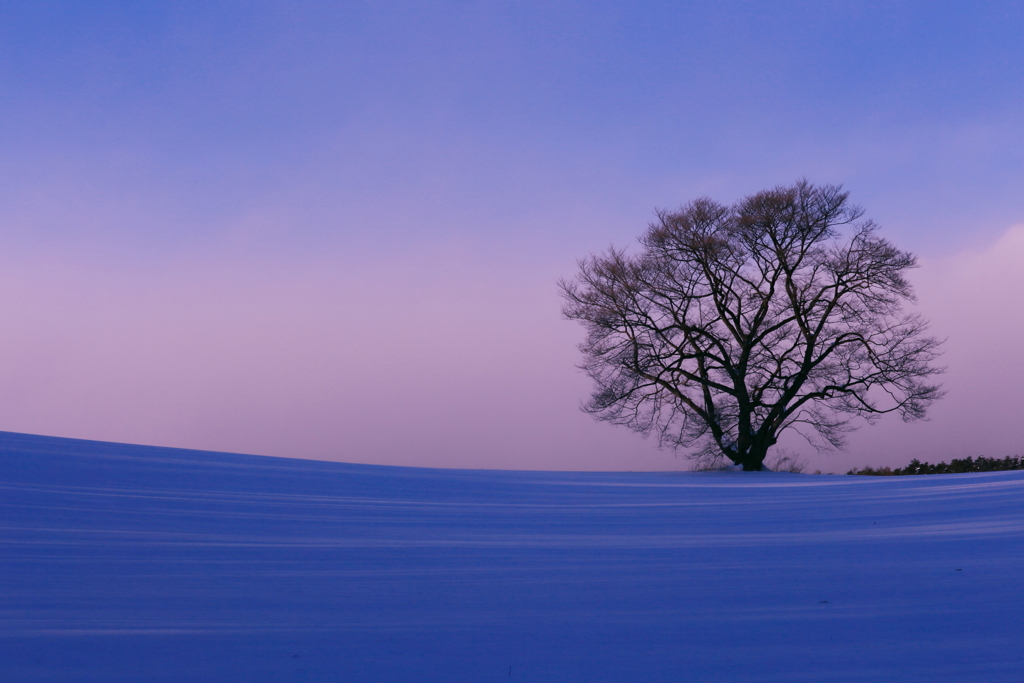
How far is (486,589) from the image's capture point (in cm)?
252

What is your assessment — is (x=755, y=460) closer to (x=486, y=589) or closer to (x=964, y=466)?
(x=964, y=466)

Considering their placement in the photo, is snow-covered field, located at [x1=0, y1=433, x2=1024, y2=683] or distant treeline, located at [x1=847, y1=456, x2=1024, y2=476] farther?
distant treeline, located at [x1=847, y1=456, x2=1024, y2=476]

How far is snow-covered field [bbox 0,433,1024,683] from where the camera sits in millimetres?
1803

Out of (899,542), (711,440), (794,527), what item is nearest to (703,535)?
(794,527)

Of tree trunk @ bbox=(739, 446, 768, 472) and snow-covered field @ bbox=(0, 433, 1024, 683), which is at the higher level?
tree trunk @ bbox=(739, 446, 768, 472)

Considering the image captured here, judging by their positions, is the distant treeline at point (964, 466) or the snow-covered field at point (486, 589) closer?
the snow-covered field at point (486, 589)

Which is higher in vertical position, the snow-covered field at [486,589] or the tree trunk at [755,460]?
the tree trunk at [755,460]

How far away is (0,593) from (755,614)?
2323mm

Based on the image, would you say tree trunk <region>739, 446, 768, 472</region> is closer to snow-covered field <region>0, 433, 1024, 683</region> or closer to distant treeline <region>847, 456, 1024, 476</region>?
distant treeline <region>847, 456, 1024, 476</region>

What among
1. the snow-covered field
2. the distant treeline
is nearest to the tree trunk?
the distant treeline

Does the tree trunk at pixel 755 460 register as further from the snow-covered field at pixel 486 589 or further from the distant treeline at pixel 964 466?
the snow-covered field at pixel 486 589

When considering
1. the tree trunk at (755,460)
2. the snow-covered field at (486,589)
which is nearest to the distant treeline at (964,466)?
the tree trunk at (755,460)

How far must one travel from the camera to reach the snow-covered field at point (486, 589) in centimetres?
180

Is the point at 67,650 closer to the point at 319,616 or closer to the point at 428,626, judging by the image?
the point at 319,616
